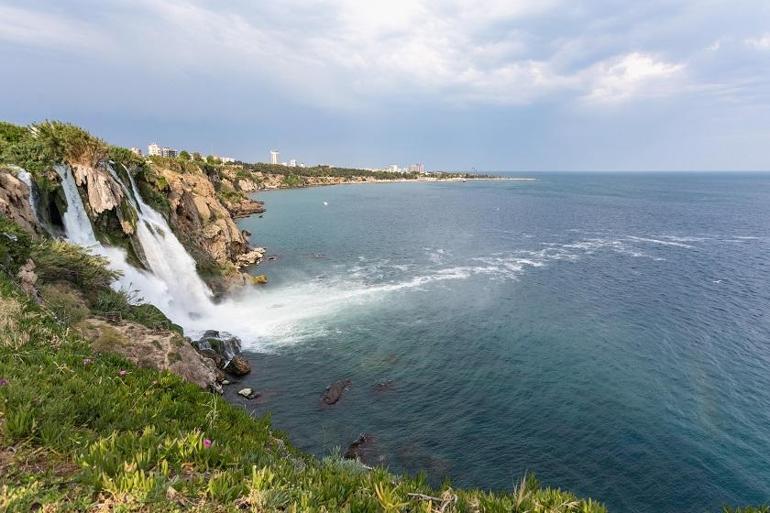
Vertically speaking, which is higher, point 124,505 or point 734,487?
point 124,505

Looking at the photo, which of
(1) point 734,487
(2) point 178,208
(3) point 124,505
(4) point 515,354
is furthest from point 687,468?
(2) point 178,208

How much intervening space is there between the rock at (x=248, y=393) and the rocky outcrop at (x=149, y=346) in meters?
3.70

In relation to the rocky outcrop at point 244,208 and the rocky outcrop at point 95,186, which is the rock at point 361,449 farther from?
the rocky outcrop at point 244,208

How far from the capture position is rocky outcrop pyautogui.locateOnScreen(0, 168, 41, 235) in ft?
74.0

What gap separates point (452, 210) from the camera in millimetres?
125250

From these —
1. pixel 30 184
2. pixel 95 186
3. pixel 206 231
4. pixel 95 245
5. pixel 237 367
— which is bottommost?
pixel 237 367

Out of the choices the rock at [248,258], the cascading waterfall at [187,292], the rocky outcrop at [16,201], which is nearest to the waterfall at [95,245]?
the cascading waterfall at [187,292]

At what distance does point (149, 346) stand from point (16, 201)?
533 inches

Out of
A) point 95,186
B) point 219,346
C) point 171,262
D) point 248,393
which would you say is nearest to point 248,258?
point 171,262

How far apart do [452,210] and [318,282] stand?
8252 cm

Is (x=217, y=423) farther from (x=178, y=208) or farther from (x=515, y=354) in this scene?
(x=178, y=208)

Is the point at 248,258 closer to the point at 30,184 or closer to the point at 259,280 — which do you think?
the point at 259,280

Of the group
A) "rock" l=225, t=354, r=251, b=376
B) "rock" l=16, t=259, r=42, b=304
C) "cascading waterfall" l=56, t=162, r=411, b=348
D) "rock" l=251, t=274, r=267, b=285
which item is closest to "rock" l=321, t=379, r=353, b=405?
"rock" l=225, t=354, r=251, b=376

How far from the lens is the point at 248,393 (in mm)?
25516
